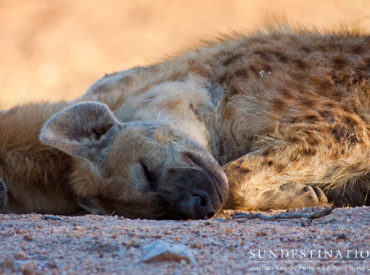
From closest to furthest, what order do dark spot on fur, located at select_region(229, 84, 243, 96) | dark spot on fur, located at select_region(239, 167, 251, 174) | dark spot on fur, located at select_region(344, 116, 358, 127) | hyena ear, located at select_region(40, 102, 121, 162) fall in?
1. hyena ear, located at select_region(40, 102, 121, 162)
2. dark spot on fur, located at select_region(239, 167, 251, 174)
3. dark spot on fur, located at select_region(344, 116, 358, 127)
4. dark spot on fur, located at select_region(229, 84, 243, 96)

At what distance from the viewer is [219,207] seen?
2309mm

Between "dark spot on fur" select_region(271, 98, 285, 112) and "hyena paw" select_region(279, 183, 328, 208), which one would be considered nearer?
"hyena paw" select_region(279, 183, 328, 208)

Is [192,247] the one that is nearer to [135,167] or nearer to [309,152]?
[135,167]

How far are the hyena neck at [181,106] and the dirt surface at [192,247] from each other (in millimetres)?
936

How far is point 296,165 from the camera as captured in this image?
279 centimetres

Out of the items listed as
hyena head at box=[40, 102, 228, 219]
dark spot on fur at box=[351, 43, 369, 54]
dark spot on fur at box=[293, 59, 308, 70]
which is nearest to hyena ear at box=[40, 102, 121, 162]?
hyena head at box=[40, 102, 228, 219]

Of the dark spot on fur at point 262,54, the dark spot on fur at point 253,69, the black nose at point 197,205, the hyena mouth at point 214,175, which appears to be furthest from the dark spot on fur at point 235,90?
the black nose at point 197,205

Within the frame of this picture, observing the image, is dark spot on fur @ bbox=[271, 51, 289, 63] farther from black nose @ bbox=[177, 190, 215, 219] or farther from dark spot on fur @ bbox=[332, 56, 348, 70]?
black nose @ bbox=[177, 190, 215, 219]

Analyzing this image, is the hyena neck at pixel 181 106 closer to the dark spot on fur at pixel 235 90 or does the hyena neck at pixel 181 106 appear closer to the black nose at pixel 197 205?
the dark spot on fur at pixel 235 90

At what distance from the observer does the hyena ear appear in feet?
8.43

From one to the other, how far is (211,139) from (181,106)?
234 mm

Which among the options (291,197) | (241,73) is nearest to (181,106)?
→ (241,73)

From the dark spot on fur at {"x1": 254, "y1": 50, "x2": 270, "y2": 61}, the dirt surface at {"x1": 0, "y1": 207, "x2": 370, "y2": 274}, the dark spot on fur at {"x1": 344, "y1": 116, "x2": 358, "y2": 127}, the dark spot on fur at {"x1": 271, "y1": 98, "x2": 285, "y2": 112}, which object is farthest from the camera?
the dark spot on fur at {"x1": 254, "y1": 50, "x2": 270, "y2": 61}

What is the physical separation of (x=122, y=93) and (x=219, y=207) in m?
1.09
